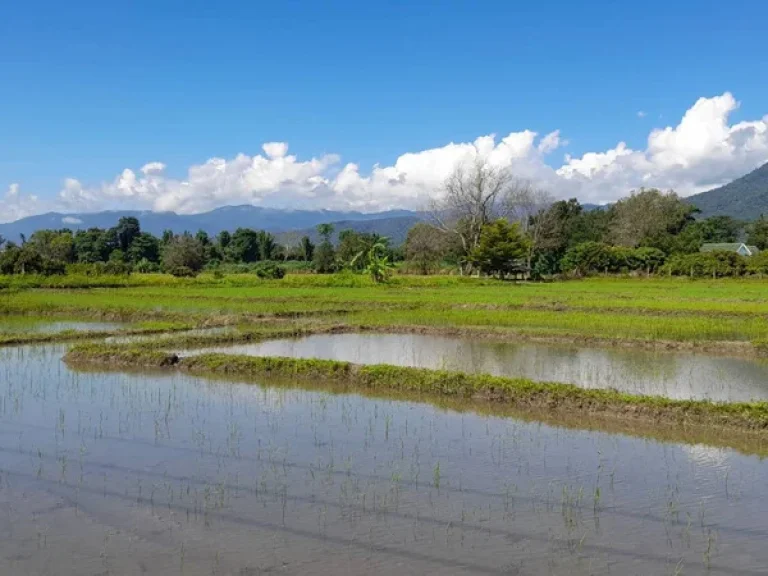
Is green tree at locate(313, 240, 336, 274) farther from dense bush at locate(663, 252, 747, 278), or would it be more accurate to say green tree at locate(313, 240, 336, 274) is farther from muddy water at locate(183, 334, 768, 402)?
muddy water at locate(183, 334, 768, 402)

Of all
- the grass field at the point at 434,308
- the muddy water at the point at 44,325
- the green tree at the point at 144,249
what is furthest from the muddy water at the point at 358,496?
the green tree at the point at 144,249

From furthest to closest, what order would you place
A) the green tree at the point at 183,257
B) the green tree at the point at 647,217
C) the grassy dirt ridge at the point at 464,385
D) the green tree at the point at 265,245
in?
the green tree at the point at 265,245, the green tree at the point at 647,217, the green tree at the point at 183,257, the grassy dirt ridge at the point at 464,385

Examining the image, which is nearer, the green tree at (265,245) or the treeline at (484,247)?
the treeline at (484,247)

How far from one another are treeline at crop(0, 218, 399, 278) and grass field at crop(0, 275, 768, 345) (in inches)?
449

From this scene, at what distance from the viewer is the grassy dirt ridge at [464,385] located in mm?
7676

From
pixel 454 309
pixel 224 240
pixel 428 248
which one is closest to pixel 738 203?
pixel 224 240

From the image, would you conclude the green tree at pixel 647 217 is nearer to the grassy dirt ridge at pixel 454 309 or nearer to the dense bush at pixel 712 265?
the dense bush at pixel 712 265

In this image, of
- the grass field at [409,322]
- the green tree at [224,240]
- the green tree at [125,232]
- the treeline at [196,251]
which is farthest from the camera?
the green tree at [224,240]

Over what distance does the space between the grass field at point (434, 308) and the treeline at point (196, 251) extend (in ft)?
37.4

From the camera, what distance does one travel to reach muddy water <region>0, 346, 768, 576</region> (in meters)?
4.31

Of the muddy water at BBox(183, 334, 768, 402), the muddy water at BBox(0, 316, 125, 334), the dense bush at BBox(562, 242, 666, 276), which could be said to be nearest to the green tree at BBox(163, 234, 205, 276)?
the dense bush at BBox(562, 242, 666, 276)

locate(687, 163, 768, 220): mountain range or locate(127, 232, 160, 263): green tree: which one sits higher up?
locate(687, 163, 768, 220): mountain range

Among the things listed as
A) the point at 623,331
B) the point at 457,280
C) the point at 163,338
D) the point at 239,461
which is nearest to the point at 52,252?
the point at 457,280

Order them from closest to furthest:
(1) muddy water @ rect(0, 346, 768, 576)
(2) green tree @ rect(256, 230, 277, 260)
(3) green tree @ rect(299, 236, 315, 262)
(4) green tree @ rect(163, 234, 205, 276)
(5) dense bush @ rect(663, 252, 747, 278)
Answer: (1) muddy water @ rect(0, 346, 768, 576) → (5) dense bush @ rect(663, 252, 747, 278) → (4) green tree @ rect(163, 234, 205, 276) → (3) green tree @ rect(299, 236, 315, 262) → (2) green tree @ rect(256, 230, 277, 260)
